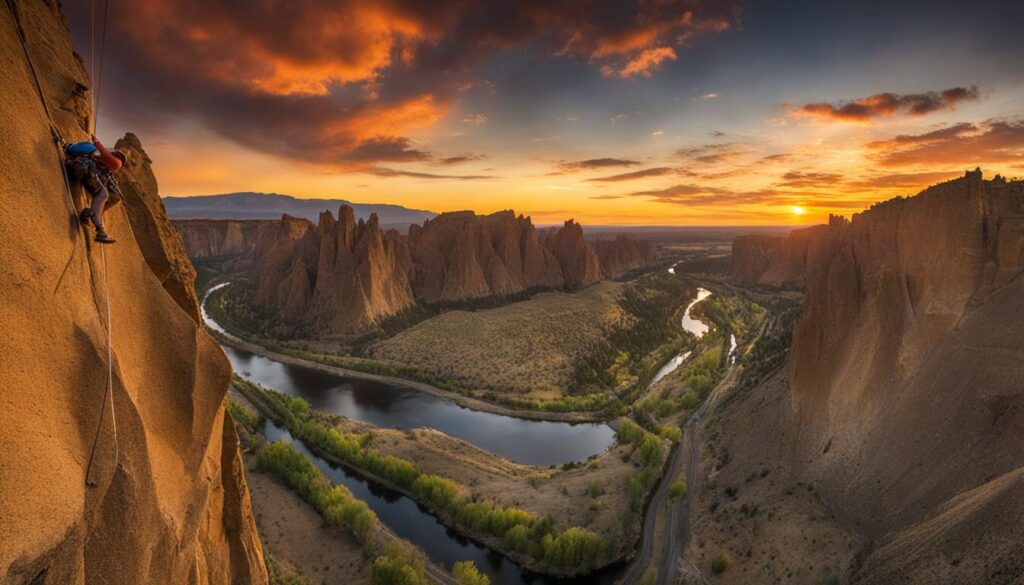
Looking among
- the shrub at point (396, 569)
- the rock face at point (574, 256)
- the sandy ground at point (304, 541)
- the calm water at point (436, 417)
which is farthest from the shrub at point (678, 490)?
the rock face at point (574, 256)

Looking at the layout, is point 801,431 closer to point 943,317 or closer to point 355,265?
point 943,317

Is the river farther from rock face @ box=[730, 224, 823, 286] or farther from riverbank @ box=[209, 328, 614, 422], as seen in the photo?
riverbank @ box=[209, 328, 614, 422]

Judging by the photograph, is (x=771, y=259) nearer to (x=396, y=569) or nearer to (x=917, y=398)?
(x=917, y=398)

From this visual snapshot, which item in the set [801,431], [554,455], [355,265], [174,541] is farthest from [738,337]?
[174,541]

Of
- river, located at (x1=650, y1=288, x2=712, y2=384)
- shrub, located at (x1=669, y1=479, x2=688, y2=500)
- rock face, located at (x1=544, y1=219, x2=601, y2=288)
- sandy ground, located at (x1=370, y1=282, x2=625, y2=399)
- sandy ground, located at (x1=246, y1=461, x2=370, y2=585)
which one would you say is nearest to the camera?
sandy ground, located at (x1=246, y1=461, x2=370, y2=585)

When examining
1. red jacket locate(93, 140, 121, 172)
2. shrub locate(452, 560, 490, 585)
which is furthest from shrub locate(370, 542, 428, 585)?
red jacket locate(93, 140, 121, 172)

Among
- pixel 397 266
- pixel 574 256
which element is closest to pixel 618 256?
pixel 574 256
